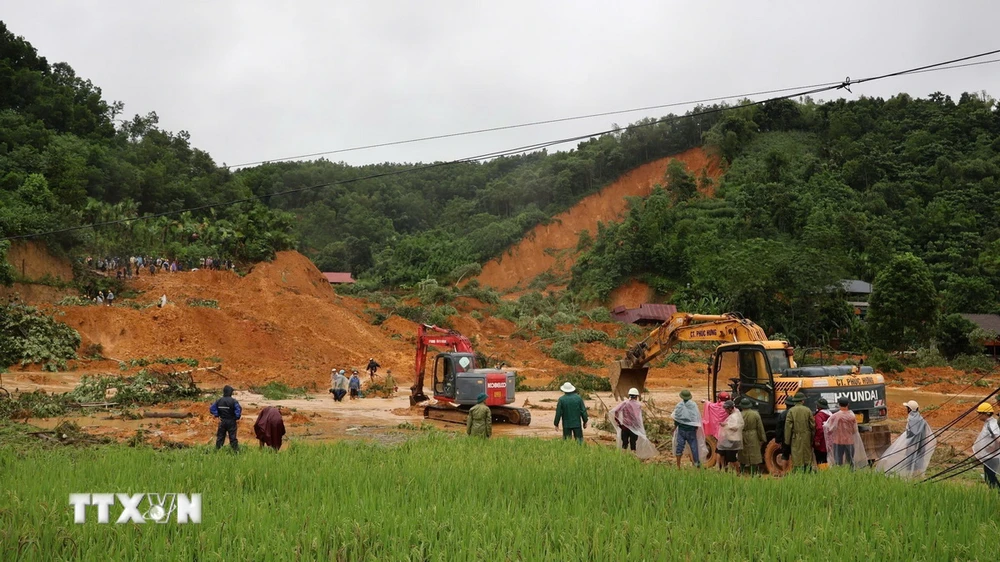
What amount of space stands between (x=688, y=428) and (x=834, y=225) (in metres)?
51.5

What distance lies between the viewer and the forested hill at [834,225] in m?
46.2

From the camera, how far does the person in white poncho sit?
12.3 m

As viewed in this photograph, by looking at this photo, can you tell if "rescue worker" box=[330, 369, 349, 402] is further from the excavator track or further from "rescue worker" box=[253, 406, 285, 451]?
"rescue worker" box=[253, 406, 285, 451]

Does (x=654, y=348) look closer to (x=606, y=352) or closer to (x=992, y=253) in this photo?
(x=606, y=352)

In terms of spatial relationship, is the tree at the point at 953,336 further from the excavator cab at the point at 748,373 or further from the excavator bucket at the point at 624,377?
the excavator cab at the point at 748,373

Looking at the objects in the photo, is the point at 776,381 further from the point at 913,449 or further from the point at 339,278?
the point at 339,278

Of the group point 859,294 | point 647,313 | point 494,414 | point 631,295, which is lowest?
point 494,414

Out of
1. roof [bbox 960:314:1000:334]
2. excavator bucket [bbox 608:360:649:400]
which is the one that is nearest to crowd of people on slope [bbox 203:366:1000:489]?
excavator bucket [bbox 608:360:649:400]

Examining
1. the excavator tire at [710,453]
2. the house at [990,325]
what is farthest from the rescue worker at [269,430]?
the house at [990,325]

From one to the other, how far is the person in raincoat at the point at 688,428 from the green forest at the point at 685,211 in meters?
23.7

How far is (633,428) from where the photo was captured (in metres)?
12.4

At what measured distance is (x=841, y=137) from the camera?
75.4 metres

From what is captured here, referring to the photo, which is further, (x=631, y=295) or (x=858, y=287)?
(x=631, y=295)

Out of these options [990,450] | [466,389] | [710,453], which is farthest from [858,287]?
[990,450]
